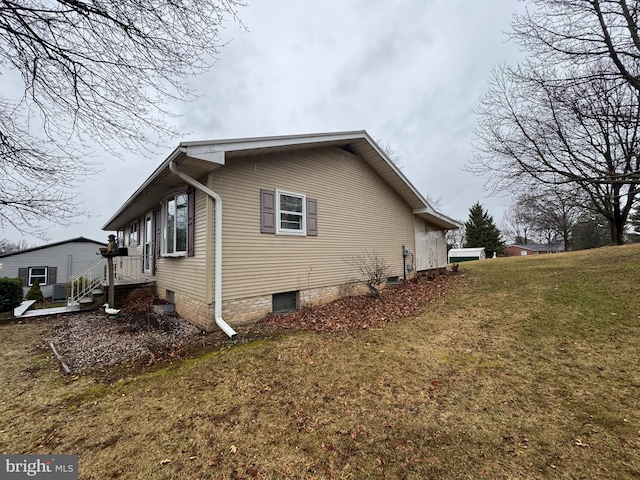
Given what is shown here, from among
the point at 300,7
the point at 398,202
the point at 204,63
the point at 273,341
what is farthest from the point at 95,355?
the point at 398,202

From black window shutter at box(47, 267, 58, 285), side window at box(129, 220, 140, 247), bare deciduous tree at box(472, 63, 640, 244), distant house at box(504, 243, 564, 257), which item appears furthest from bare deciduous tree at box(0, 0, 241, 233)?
distant house at box(504, 243, 564, 257)

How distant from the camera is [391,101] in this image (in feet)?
47.8

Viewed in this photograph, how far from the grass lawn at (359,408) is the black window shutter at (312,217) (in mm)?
3227

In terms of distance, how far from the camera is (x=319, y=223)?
8094 mm

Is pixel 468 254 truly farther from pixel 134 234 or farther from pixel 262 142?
pixel 134 234

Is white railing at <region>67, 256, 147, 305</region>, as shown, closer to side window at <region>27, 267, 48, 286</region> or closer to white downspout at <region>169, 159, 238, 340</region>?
white downspout at <region>169, 159, 238, 340</region>

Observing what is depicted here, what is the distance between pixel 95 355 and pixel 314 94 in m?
12.9

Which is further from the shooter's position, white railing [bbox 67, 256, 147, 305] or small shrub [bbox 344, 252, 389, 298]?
small shrub [bbox 344, 252, 389, 298]

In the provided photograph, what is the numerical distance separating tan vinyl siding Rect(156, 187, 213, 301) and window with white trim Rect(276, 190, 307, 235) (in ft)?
6.00

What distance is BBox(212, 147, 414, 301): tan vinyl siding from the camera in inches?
241

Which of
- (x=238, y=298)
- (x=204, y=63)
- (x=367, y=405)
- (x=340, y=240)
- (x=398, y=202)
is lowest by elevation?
(x=367, y=405)

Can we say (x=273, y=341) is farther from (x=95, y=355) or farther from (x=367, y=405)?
(x=95, y=355)

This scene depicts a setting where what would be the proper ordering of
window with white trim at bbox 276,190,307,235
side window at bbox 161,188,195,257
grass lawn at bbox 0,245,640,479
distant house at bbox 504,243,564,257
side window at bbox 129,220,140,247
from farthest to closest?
distant house at bbox 504,243,564,257, side window at bbox 129,220,140,247, window with white trim at bbox 276,190,307,235, side window at bbox 161,188,195,257, grass lawn at bbox 0,245,640,479

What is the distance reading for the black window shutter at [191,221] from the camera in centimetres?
628
